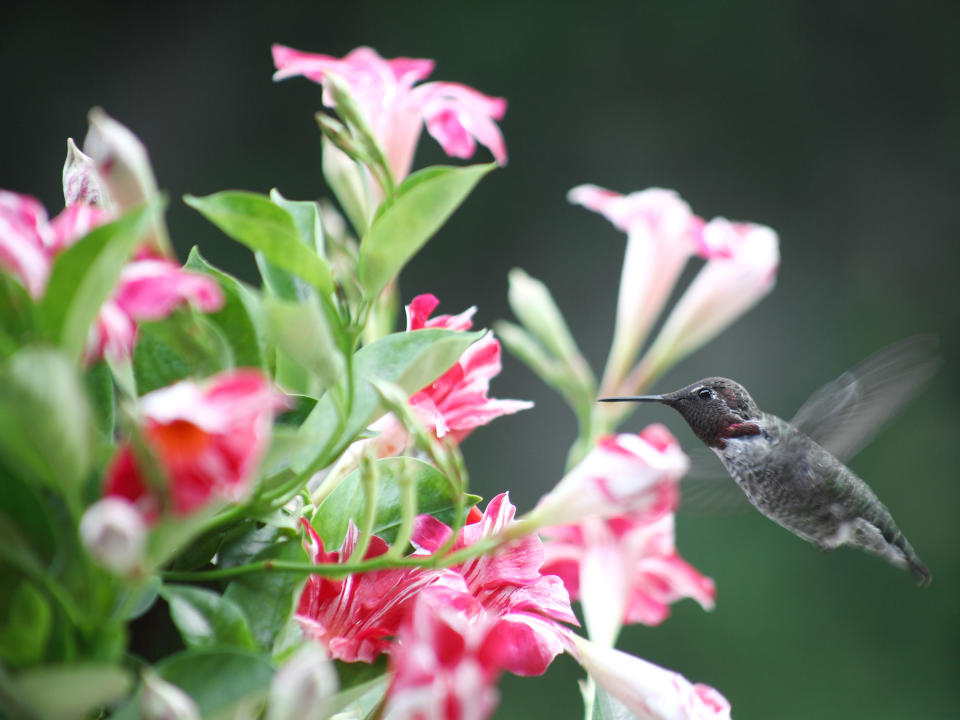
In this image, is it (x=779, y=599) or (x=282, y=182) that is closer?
(x=779, y=599)

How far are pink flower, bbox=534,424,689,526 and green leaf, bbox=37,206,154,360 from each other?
137 mm

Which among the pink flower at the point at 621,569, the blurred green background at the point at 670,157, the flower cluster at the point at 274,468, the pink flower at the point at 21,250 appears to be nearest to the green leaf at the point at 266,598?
the flower cluster at the point at 274,468

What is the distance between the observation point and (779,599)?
6.41 feet

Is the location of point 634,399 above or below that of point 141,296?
below

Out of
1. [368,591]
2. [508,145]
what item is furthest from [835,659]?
[368,591]

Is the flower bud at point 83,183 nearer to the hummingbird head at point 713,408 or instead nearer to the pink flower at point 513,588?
the pink flower at point 513,588

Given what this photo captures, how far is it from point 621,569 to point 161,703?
12.3 inches

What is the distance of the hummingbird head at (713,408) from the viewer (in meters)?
0.60

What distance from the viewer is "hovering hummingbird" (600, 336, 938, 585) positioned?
1.98 feet

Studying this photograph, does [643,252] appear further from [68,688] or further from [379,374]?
[68,688]

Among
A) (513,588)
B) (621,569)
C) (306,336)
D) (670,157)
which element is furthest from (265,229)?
(670,157)

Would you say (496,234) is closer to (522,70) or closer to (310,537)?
(522,70)

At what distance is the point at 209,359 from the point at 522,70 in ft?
6.95

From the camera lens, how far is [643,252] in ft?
2.03
